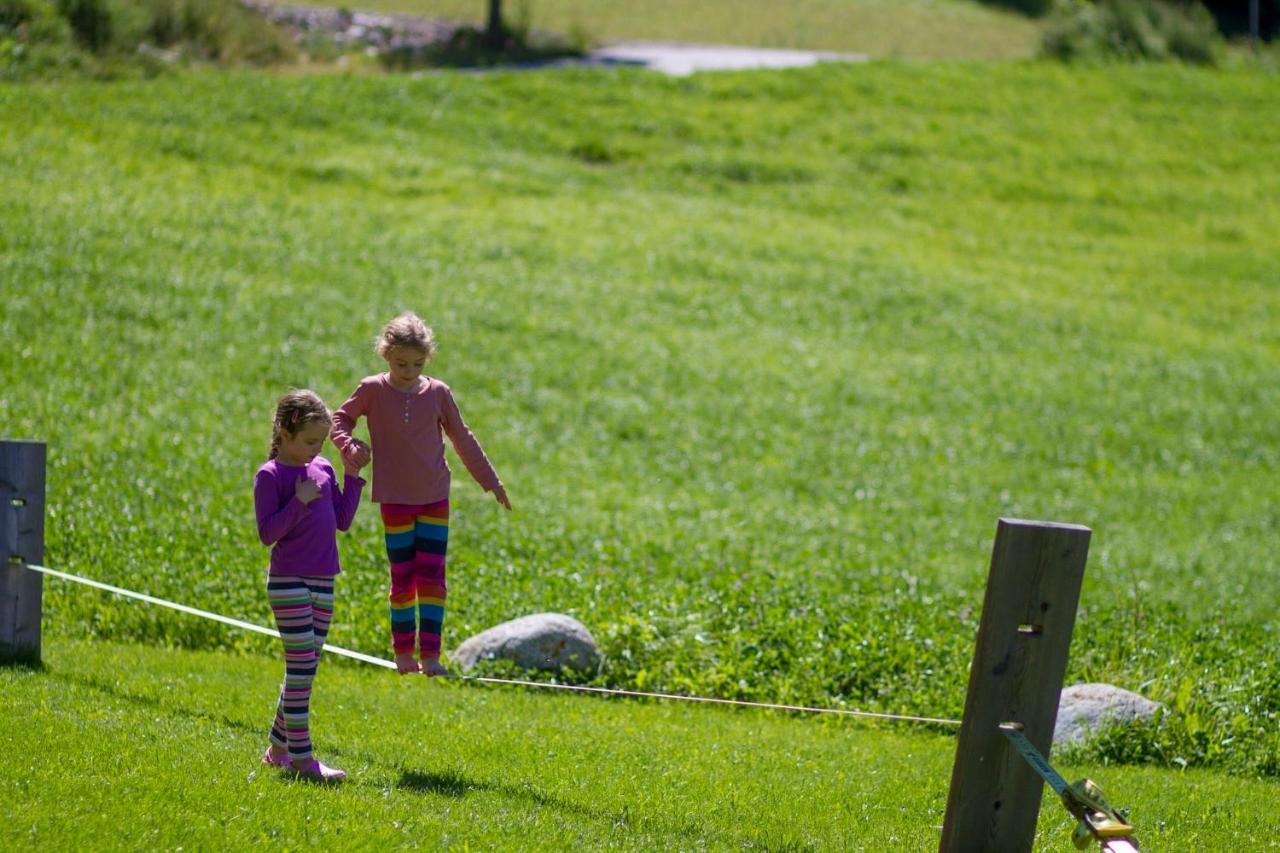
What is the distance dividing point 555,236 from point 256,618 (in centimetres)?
1391

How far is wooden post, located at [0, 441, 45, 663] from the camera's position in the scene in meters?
7.85

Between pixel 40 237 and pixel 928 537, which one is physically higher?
pixel 40 237

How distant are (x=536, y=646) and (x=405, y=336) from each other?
3782 millimetres

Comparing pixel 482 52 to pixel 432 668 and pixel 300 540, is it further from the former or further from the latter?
pixel 300 540

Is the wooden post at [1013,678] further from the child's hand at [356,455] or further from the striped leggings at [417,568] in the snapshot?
the child's hand at [356,455]

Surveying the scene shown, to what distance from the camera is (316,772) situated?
6.09 m

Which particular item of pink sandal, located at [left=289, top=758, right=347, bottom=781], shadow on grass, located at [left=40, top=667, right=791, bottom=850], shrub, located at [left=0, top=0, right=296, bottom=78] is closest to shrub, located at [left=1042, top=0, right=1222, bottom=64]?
shrub, located at [left=0, top=0, right=296, bottom=78]

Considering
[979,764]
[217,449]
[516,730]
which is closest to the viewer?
[979,764]

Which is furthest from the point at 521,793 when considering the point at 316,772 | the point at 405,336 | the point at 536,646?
the point at 536,646

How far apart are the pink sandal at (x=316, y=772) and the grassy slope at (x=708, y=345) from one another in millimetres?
3589

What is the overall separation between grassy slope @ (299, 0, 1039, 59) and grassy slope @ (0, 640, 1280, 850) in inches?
1166

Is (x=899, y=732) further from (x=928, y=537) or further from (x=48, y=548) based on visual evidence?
(x=48, y=548)

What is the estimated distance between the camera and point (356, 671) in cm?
941

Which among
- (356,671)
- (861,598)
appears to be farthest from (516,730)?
(861,598)
